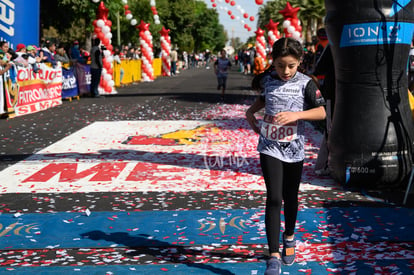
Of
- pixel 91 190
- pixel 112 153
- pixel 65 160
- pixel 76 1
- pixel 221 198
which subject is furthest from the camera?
pixel 76 1

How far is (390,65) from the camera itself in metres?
7.13

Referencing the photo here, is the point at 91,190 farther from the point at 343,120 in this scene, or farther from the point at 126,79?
the point at 126,79

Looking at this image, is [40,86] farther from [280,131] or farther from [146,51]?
[146,51]

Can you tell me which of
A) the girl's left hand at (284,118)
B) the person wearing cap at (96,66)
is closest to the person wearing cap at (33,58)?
the person wearing cap at (96,66)

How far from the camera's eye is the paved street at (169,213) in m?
4.76

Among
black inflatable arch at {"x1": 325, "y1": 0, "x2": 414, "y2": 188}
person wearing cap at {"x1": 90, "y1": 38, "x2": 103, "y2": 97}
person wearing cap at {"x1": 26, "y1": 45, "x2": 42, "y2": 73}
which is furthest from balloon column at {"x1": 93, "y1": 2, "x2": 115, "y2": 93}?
black inflatable arch at {"x1": 325, "y1": 0, "x2": 414, "y2": 188}

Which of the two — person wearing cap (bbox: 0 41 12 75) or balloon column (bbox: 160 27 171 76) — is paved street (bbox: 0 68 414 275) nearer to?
person wearing cap (bbox: 0 41 12 75)

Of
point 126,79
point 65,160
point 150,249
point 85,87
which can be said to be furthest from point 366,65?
point 126,79

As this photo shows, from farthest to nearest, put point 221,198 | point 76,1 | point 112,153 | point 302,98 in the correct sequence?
1. point 76,1
2. point 112,153
3. point 221,198
4. point 302,98

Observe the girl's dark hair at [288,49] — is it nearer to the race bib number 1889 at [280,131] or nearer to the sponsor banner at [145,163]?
the race bib number 1889 at [280,131]

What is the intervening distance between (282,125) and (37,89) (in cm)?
1512

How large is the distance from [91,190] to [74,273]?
3069 mm

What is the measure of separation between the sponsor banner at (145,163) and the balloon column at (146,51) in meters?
23.5

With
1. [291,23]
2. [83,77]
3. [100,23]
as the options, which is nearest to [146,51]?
[100,23]
